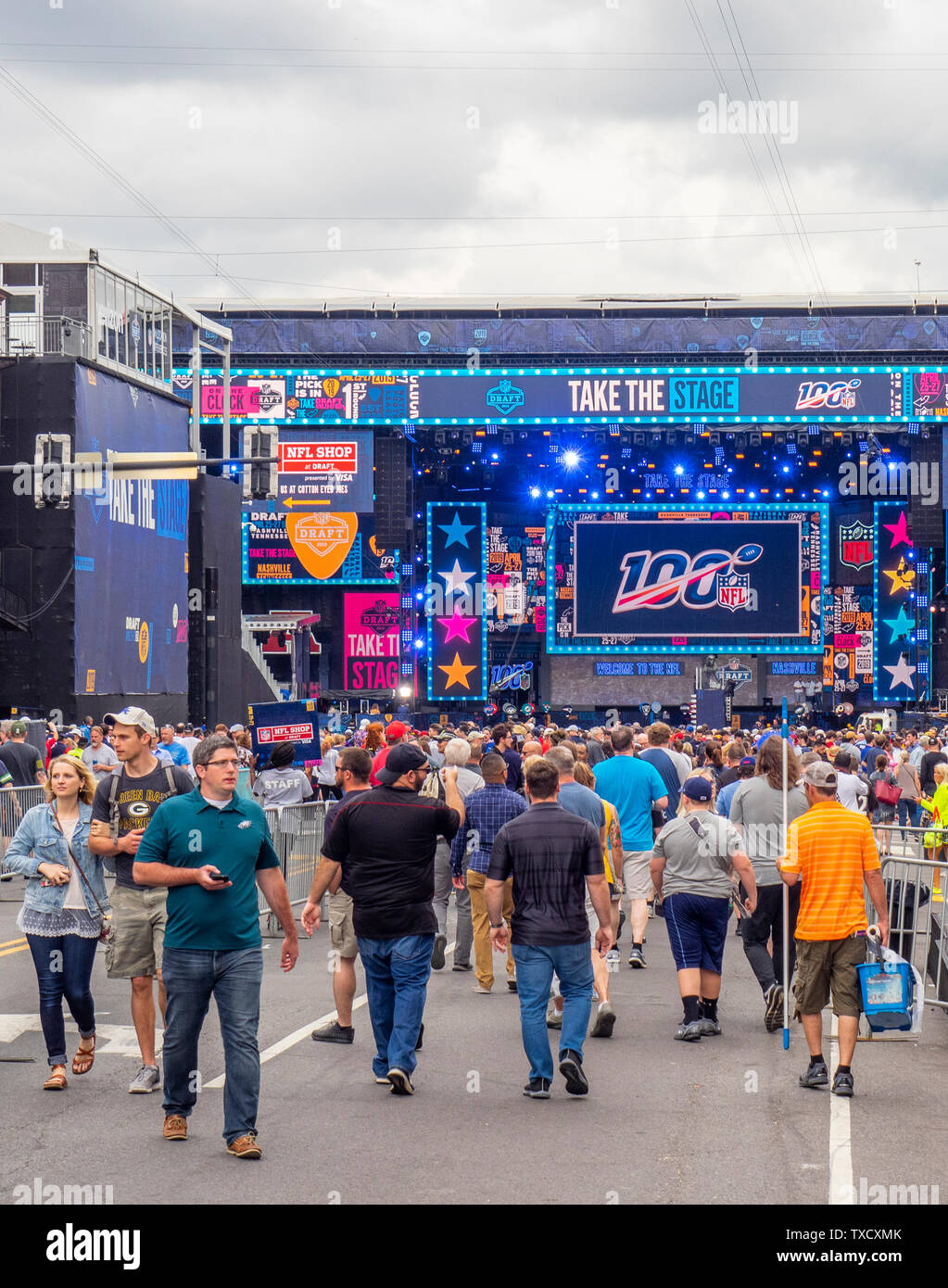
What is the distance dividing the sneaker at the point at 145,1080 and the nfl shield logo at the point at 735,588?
43237 millimetres

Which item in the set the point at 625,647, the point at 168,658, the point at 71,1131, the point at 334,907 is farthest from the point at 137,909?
the point at 625,647

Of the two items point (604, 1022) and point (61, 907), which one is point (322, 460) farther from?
point (61, 907)

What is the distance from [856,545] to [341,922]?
146ft

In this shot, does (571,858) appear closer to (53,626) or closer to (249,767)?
(249,767)

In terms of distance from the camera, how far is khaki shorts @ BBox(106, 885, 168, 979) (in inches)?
304

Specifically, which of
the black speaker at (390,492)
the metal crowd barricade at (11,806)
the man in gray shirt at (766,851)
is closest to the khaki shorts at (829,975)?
the man in gray shirt at (766,851)

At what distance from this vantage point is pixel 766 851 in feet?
32.0

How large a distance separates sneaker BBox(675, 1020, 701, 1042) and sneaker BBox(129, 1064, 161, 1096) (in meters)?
3.17

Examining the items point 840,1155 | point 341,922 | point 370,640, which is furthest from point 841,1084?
point 370,640

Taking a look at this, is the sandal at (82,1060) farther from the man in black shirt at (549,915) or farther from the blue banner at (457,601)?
the blue banner at (457,601)

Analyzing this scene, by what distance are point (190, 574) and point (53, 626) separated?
7.63 meters

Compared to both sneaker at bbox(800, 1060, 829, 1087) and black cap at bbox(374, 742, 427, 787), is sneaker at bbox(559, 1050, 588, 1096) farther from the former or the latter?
black cap at bbox(374, 742, 427, 787)

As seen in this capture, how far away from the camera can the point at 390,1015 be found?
8.01 m

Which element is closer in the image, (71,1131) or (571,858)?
(71,1131)
